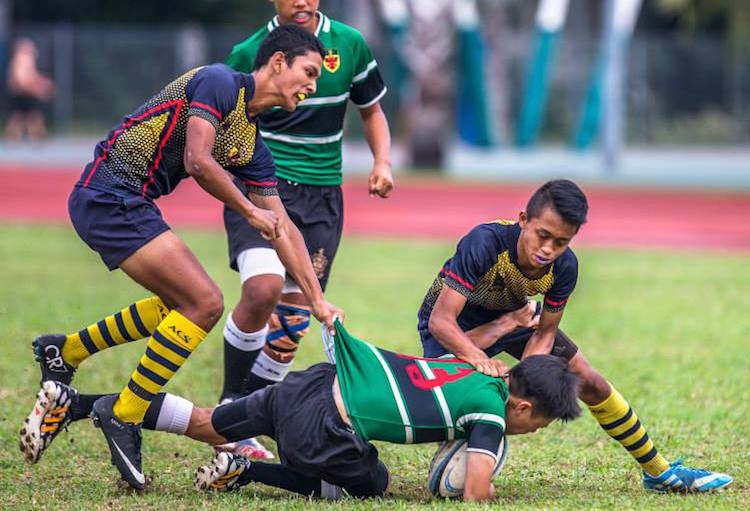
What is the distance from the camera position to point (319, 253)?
6938 mm

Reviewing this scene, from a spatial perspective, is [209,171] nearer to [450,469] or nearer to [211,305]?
[211,305]

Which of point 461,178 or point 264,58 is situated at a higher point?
point 264,58

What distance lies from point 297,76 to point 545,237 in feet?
4.11

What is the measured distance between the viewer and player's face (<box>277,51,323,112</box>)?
5.69 meters

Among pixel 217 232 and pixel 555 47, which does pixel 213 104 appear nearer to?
pixel 217 232

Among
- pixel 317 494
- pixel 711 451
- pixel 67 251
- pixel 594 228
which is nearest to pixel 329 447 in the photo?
pixel 317 494

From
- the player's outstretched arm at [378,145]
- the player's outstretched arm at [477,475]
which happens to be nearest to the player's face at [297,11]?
the player's outstretched arm at [378,145]

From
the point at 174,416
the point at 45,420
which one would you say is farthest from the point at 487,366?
the point at 45,420

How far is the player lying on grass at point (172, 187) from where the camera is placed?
18.0ft

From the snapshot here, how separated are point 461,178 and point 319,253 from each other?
1958cm

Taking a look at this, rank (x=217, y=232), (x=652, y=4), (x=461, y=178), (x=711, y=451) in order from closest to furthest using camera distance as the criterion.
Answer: (x=711, y=451)
(x=217, y=232)
(x=461, y=178)
(x=652, y=4)

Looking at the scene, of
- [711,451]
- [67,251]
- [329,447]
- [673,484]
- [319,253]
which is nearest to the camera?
[329,447]

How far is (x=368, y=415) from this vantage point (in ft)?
Result: 17.2

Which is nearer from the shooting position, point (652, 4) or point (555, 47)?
point (555, 47)
